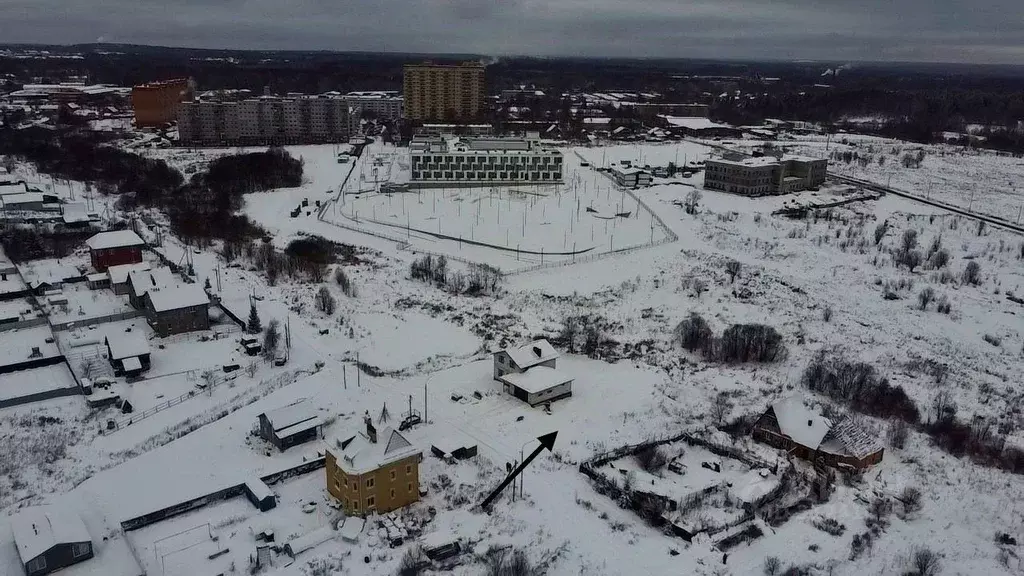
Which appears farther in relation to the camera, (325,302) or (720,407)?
(325,302)

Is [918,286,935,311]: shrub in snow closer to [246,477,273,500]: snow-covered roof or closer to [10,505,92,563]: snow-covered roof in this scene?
[246,477,273,500]: snow-covered roof

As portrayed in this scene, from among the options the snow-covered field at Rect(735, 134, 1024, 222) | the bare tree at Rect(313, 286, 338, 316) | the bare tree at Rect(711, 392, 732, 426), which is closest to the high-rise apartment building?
the bare tree at Rect(313, 286, 338, 316)

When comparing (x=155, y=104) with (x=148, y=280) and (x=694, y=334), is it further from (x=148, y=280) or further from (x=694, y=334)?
(x=694, y=334)

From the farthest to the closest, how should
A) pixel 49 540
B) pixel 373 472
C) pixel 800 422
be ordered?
pixel 800 422
pixel 373 472
pixel 49 540

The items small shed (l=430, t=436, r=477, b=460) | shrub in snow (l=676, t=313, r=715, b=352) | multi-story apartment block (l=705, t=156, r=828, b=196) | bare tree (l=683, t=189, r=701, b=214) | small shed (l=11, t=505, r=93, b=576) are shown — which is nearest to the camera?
small shed (l=11, t=505, r=93, b=576)

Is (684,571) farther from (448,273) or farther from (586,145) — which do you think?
(586,145)

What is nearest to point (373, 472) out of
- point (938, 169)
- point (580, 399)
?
point (580, 399)

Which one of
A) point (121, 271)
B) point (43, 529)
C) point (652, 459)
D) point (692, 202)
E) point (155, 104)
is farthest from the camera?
point (155, 104)
